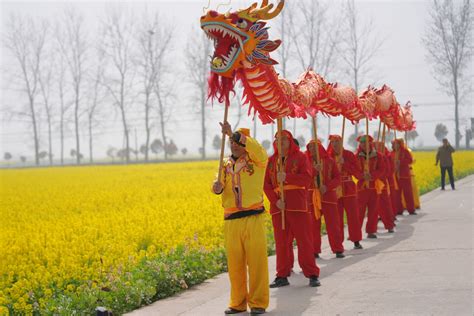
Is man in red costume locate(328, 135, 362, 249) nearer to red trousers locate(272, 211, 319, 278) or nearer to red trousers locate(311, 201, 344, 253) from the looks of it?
red trousers locate(311, 201, 344, 253)

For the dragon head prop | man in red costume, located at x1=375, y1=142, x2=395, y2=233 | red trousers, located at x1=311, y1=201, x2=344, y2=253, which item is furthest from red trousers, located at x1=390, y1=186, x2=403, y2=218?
the dragon head prop

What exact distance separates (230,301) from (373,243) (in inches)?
226

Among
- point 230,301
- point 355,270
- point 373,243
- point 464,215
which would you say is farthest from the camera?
point 464,215

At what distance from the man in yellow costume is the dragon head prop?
66 cm

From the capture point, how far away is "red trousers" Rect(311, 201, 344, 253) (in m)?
11.3

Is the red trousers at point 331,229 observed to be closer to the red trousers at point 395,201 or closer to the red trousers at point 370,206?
the red trousers at point 370,206

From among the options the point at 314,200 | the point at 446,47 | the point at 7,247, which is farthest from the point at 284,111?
the point at 446,47

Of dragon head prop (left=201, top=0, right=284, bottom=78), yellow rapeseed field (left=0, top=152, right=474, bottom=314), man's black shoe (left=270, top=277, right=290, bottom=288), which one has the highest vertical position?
dragon head prop (left=201, top=0, right=284, bottom=78)

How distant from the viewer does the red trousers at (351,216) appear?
484 inches

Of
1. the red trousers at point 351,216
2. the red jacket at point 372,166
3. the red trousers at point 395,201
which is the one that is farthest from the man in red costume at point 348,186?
the red trousers at point 395,201

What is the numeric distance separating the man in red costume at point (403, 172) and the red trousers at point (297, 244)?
8.90 metres

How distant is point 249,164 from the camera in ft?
25.1

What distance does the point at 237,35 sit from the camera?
24.5 ft

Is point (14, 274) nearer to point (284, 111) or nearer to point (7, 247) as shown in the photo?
→ point (7, 247)
